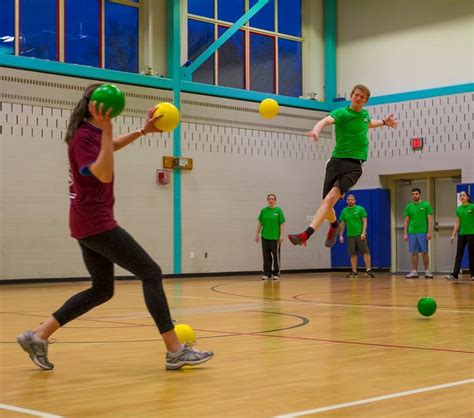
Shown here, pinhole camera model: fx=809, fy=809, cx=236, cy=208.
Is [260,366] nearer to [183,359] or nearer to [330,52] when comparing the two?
[183,359]

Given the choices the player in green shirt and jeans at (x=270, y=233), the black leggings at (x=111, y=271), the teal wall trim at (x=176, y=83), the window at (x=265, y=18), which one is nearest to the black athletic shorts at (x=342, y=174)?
the black leggings at (x=111, y=271)

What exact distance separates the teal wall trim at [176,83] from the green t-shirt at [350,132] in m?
11.2

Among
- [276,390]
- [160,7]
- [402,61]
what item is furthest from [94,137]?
[402,61]

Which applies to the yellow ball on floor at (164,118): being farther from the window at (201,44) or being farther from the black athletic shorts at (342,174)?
the window at (201,44)

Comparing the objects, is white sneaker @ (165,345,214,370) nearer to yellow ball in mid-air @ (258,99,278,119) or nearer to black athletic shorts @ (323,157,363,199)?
black athletic shorts @ (323,157,363,199)

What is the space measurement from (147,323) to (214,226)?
13228 mm

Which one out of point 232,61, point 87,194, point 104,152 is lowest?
point 87,194

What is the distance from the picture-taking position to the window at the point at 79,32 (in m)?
19.1

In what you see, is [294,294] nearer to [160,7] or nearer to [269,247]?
[269,247]

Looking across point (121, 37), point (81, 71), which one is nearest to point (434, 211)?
point (121, 37)

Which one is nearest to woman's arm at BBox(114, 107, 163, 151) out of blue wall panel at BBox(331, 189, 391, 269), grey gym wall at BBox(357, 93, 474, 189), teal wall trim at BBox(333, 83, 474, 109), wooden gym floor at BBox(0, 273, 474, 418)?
wooden gym floor at BBox(0, 273, 474, 418)

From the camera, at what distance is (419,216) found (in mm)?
20656

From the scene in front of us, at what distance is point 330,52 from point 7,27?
1063cm

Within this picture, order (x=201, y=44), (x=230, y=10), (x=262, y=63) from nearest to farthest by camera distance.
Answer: (x=201, y=44), (x=230, y=10), (x=262, y=63)
